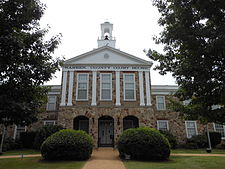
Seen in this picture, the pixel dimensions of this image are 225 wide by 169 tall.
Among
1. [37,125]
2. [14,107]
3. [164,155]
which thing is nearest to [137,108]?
[164,155]

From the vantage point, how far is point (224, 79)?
251 inches

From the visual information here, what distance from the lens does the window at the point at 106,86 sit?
18.6 metres

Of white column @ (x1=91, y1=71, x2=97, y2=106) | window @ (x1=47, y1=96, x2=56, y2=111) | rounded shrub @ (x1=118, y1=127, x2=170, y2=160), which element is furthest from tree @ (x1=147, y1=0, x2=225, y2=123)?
window @ (x1=47, y1=96, x2=56, y2=111)

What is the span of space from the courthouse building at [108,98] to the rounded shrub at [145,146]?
595 cm

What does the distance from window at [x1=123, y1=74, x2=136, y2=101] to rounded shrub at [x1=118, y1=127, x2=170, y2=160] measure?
23.0 ft

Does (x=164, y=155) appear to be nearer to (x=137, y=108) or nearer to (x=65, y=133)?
(x=65, y=133)

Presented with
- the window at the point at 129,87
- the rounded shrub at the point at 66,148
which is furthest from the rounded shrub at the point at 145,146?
the window at the point at 129,87

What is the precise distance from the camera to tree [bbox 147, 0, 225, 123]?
614cm

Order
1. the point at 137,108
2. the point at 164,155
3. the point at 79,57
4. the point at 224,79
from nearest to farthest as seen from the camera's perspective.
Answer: the point at 224,79
the point at 164,155
the point at 137,108
the point at 79,57

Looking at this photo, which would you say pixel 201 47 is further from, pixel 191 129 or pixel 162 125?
pixel 191 129

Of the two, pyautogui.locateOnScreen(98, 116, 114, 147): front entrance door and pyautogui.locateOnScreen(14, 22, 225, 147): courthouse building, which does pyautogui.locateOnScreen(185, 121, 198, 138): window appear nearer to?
pyautogui.locateOnScreen(14, 22, 225, 147): courthouse building

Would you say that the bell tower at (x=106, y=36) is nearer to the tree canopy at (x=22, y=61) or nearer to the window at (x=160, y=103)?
the window at (x=160, y=103)

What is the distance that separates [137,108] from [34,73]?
12139 mm

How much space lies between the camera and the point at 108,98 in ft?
60.7
